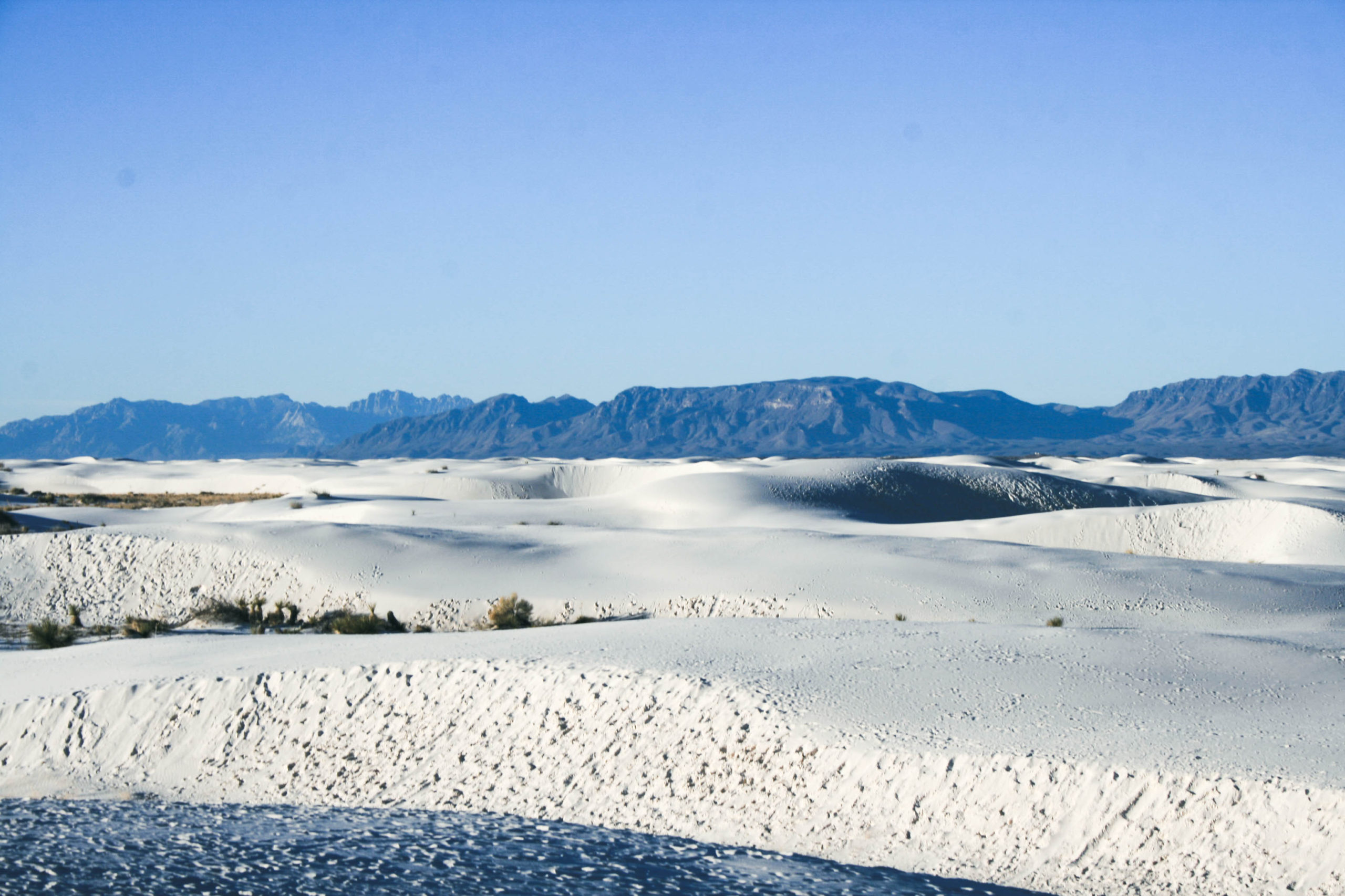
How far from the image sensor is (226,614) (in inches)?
756

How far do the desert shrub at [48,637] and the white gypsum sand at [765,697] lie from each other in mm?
1494

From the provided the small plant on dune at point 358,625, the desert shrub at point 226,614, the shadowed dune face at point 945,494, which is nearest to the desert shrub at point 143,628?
the desert shrub at point 226,614

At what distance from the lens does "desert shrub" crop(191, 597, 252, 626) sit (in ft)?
62.5

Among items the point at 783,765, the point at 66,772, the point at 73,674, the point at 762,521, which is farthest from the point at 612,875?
the point at 762,521

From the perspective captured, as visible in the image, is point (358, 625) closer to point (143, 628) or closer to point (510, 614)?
point (510, 614)

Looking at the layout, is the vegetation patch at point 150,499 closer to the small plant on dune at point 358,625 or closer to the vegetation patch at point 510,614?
the small plant on dune at point 358,625

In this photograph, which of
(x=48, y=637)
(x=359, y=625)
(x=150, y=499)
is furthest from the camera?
(x=150, y=499)

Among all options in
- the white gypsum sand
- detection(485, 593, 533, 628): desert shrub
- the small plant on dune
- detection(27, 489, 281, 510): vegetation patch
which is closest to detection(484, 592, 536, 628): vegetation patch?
detection(485, 593, 533, 628): desert shrub

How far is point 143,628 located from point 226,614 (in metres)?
1.55

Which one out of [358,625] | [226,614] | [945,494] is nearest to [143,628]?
[226,614]

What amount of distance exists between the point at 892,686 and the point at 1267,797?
3253mm

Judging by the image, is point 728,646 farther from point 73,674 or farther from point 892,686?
point 73,674

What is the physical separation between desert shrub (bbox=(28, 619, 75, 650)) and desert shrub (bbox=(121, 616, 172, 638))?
746 millimetres

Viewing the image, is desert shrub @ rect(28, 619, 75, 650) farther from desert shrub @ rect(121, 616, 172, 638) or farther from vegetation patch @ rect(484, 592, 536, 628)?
vegetation patch @ rect(484, 592, 536, 628)
